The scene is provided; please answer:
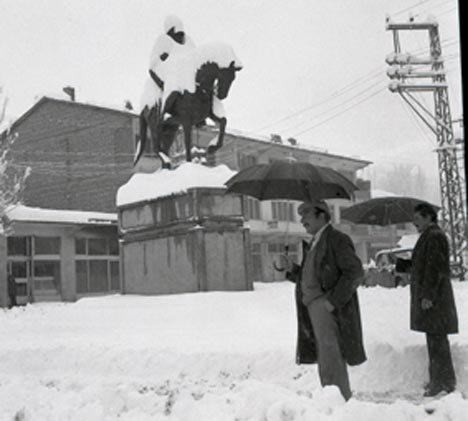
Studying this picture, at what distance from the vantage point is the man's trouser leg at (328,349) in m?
4.21

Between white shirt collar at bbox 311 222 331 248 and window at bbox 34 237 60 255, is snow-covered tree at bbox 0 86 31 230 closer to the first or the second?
window at bbox 34 237 60 255

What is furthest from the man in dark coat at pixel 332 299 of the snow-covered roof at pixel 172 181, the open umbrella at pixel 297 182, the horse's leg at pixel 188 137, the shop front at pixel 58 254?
the shop front at pixel 58 254

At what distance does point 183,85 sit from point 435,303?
5283mm

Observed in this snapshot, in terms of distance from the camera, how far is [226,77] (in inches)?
358

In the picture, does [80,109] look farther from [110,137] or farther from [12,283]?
[12,283]

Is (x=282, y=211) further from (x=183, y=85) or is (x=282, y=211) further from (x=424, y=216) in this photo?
(x=424, y=216)

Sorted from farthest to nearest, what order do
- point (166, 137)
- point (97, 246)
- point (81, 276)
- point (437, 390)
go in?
point (97, 246) < point (81, 276) < point (166, 137) < point (437, 390)

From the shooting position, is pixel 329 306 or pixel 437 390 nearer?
pixel 329 306

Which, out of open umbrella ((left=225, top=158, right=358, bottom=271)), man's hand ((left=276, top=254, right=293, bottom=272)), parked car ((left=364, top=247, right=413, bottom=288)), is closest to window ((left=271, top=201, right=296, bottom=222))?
parked car ((left=364, top=247, right=413, bottom=288))

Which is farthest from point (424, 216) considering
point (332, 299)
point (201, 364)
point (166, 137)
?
point (166, 137)

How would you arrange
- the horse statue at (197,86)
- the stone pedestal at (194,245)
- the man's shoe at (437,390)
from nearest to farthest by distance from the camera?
the man's shoe at (437,390) < the stone pedestal at (194,245) < the horse statue at (197,86)

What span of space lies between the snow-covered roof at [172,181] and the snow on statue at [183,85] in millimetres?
391

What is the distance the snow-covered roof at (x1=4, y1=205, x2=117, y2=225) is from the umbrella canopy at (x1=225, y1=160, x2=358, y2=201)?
16360mm

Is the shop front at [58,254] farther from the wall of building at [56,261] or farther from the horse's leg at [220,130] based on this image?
the horse's leg at [220,130]
